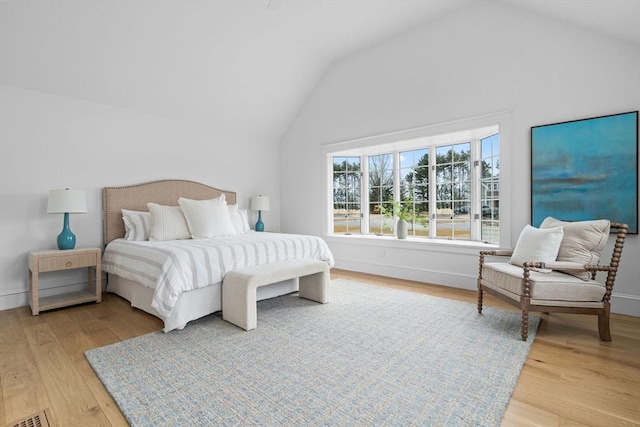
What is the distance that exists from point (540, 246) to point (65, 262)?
14.7 feet

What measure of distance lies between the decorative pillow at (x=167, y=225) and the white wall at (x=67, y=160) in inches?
29.7

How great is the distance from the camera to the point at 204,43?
3922 mm

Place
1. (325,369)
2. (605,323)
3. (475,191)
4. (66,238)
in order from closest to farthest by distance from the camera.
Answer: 1. (325,369)
2. (605,323)
3. (66,238)
4. (475,191)

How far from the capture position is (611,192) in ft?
9.73

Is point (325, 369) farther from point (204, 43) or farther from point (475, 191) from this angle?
point (204, 43)

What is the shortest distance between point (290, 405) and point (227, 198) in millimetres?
4078

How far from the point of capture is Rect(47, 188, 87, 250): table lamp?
10.7 feet

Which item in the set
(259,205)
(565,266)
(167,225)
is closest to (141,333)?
(167,225)

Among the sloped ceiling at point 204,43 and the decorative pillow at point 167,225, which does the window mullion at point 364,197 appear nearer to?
the sloped ceiling at point 204,43

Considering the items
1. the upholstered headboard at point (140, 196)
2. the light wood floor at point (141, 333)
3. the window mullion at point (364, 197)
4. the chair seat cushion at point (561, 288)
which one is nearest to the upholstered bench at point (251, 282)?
the light wood floor at point (141, 333)

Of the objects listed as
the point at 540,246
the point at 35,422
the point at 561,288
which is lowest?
the point at 35,422

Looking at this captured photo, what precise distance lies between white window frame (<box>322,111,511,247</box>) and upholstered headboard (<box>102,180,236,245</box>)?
196 cm

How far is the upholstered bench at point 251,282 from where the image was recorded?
2.69 m

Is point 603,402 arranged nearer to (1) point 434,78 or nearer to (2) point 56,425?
(2) point 56,425
